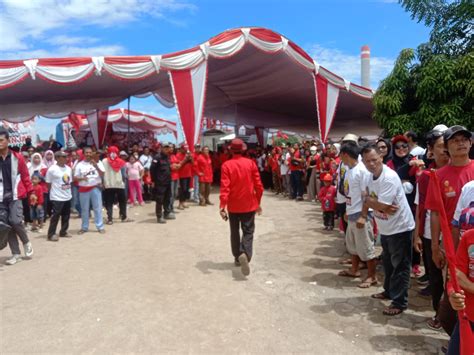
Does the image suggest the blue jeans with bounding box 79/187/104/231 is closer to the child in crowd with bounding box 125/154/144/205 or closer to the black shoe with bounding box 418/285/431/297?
the child in crowd with bounding box 125/154/144/205

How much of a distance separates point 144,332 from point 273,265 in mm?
2236

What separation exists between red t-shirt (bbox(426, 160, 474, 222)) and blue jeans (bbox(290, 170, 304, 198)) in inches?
321

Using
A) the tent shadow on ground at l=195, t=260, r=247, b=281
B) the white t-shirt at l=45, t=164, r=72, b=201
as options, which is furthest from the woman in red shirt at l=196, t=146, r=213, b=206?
the tent shadow on ground at l=195, t=260, r=247, b=281

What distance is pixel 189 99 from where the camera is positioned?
34.4 ft

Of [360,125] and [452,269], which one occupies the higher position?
[360,125]

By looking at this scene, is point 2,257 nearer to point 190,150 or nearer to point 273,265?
point 273,265

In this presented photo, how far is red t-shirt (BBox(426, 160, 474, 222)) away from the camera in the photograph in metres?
2.54

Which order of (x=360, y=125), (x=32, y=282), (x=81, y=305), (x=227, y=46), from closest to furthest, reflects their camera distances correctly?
(x=81, y=305), (x=32, y=282), (x=227, y=46), (x=360, y=125)

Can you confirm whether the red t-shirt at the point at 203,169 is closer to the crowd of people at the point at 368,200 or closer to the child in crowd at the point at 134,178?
the crowd of people at the point at 368,200

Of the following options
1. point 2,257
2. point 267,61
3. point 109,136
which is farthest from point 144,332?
point 109,136

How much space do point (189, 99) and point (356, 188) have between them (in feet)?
24.0

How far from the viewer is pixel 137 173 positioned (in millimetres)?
9664

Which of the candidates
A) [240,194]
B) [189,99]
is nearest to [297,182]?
[189,99]

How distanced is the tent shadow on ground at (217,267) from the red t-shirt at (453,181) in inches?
97.0
